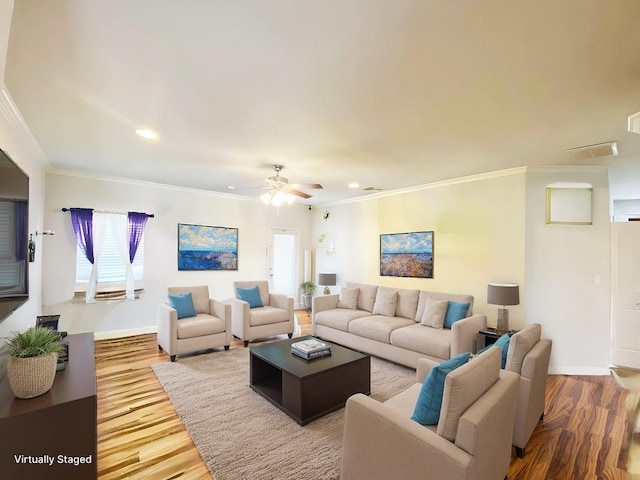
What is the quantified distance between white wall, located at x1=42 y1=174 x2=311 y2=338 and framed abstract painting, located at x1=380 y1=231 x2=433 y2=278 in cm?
251

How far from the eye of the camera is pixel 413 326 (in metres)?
4.21

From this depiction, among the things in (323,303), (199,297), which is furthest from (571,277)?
(199,297)

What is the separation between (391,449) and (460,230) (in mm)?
3848

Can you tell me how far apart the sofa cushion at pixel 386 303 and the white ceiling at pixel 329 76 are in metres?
2.18

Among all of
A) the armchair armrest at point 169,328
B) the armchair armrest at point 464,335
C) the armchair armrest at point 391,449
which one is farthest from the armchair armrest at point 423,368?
the armchair armrest at point 169,328

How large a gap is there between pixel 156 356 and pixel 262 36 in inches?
164

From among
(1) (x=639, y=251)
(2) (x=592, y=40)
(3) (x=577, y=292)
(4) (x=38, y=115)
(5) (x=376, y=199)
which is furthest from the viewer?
(5) (x=376, y=199)

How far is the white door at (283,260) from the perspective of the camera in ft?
23.1

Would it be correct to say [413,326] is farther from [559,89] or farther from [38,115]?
[38,115]

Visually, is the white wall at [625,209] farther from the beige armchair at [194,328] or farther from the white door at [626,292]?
the beige armchair at [194,328]

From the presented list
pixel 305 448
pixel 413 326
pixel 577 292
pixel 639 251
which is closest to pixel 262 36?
pixel 305 448

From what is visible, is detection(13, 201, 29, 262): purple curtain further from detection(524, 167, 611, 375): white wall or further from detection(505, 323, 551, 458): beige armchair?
detection(524, 167, 611, 375): white wall

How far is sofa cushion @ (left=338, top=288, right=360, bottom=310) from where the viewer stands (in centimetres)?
534

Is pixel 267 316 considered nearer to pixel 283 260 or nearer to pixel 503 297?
pixel 283 260
